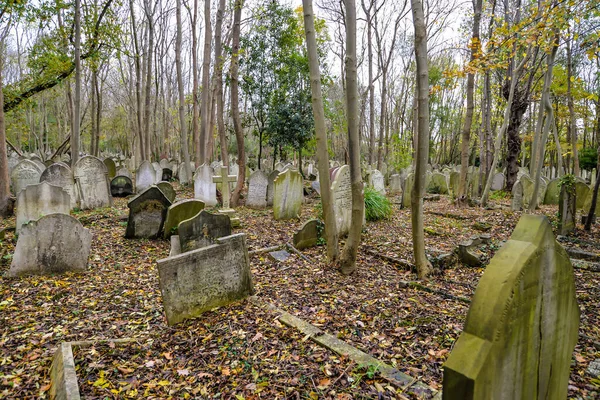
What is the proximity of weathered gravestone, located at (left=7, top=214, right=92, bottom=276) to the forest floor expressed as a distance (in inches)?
7.4

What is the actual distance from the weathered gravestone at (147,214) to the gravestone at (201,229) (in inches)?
82.3

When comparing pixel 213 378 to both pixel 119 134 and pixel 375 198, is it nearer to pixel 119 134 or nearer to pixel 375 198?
pixel 375 198

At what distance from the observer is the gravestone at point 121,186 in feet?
40.4

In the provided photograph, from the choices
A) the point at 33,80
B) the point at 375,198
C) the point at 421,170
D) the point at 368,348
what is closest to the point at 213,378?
the point at 368,348

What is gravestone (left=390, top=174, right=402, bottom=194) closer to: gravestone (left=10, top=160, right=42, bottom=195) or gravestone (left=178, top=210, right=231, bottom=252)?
gravestone (left=178, top=210, right=231, bottom=252)

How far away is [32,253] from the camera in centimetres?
489

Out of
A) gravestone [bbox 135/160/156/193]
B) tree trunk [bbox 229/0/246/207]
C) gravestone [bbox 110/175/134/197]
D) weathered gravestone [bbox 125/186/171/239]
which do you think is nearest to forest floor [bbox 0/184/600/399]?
weathered gravestone [bbox 125/186/171/239]

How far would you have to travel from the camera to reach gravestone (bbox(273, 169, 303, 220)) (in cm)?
875

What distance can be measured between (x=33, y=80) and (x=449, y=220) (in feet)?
46.2

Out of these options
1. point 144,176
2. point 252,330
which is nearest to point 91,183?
point 144,176

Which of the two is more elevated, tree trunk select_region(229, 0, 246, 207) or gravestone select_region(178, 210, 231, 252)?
tree trunk select_region(229, 0, 246, 207)

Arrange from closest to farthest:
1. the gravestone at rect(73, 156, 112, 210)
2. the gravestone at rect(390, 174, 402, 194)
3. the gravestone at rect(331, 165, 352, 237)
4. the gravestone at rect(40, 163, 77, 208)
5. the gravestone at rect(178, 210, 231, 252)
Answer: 1. the gravestone at rect(178, 210, 231, 252)
2. the gravestone at rect(331, 165, 352, 237)
3. the gravestone at rect(40, 163, 77, 208)
4. the gravestone at rect(73, 156, 112, 210)
5. the gravestone at rect(390, 174, 402, 194)

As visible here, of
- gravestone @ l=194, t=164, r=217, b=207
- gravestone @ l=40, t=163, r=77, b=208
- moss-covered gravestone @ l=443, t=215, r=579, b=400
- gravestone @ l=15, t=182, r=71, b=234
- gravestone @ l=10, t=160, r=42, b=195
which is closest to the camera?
moss-covered gravestone @ l=443, t=215, r=579, b=400

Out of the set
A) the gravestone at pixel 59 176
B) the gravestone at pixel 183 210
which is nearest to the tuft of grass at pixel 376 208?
the gravestone at pixel 183 210
